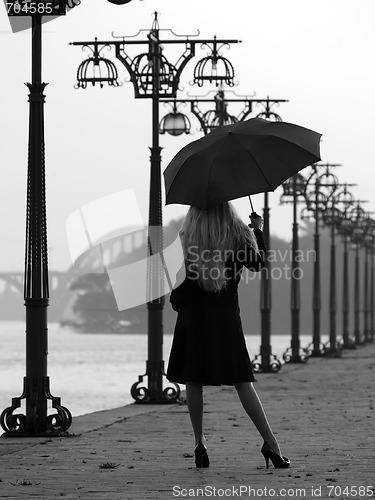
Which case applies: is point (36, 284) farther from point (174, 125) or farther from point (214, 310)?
point (174, 125)

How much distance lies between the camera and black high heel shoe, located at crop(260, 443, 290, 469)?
1014cm

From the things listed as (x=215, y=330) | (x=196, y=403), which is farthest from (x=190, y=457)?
(x=215, y=330)

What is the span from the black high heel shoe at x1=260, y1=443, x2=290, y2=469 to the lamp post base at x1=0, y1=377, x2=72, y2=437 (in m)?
3.87

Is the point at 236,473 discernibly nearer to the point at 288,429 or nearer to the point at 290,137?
the point at 290,137

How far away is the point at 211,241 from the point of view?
33.2 ft

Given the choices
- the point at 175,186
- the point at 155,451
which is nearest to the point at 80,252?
the point at 155,451

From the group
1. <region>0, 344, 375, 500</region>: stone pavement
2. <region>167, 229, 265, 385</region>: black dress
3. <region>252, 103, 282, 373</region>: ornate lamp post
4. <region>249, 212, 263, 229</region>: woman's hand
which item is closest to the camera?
<region>0, 344, 375, 500</region>: stone pavement

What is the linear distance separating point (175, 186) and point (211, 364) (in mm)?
1231

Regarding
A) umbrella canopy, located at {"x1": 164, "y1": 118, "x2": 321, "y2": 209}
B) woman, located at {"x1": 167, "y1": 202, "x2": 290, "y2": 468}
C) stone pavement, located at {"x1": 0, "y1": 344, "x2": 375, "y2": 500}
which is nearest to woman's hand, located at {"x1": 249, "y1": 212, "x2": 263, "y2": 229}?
woman, located at {"x1": 167, "y1": 202, "x2": 290, "y2": 468}

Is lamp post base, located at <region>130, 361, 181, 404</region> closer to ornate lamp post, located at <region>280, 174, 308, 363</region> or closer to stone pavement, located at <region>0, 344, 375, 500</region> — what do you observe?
stone pavement, located at <region>0, 344, 375, 500</region>

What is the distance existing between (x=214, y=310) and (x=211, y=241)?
467 millimetres

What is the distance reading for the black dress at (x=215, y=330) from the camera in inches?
401

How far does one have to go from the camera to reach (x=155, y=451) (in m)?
12.0

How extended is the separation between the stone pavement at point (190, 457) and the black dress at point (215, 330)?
2.10ft
